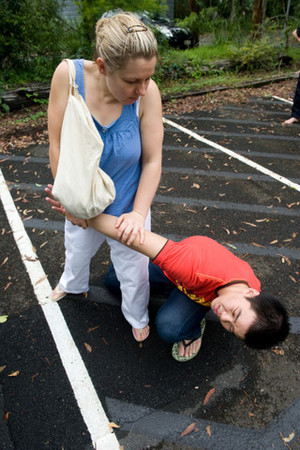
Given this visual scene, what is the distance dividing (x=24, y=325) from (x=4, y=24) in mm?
6648

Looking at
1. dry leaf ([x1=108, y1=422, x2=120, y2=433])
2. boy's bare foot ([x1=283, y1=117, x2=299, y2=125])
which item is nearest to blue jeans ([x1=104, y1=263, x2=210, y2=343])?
dry leaf ([x1=108, y1=422, x2=120, y2=433])

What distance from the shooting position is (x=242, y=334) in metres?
1.83

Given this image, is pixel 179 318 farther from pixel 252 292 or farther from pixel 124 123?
pixel 124 123

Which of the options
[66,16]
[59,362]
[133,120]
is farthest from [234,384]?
[66,16]

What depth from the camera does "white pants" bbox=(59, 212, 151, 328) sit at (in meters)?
2.14

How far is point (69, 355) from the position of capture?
2.43 m

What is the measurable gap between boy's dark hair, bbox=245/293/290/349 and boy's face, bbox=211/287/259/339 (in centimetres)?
3

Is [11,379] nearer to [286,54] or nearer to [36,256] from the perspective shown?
[36,256]

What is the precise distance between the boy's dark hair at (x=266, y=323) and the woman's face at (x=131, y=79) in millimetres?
1292

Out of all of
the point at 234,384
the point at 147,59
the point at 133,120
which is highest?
the point at 147,59

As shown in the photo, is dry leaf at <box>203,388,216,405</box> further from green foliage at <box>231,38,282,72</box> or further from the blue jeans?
green foliage at <box>231,38,282,72</box>

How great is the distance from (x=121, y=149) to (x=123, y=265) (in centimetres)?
79

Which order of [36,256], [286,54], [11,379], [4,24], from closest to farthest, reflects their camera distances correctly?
[11,379] → [36,256] → [4,24] → [286,54]

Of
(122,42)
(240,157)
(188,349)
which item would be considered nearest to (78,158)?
(122,42)
